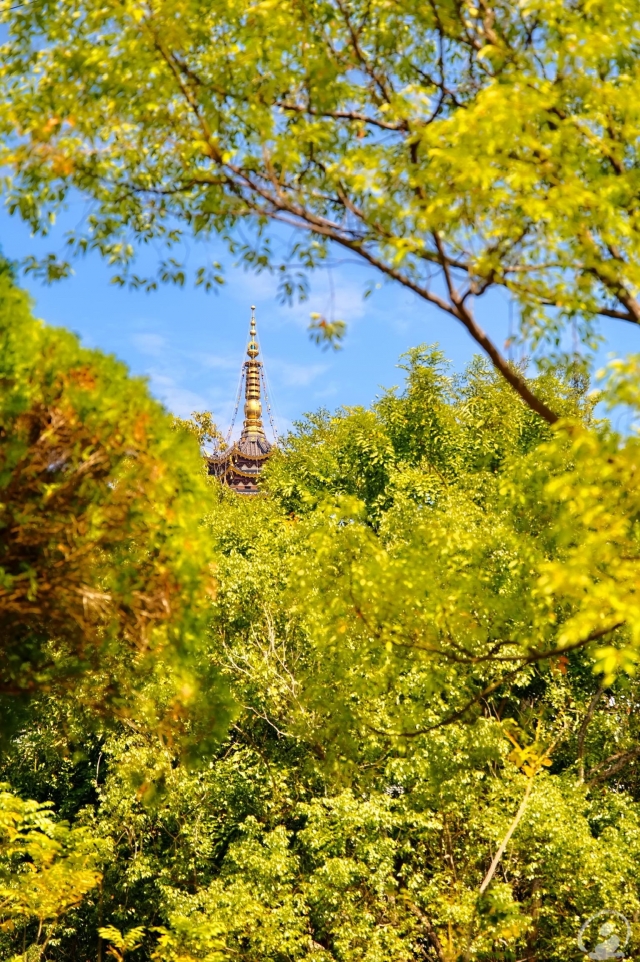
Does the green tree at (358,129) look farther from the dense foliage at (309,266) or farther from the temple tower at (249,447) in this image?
the temple tower at (249,447)

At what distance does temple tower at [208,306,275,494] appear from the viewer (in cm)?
3881

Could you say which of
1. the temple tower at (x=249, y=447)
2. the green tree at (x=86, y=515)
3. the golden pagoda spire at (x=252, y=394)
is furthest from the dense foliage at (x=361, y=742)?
the golden pagoda spire at (x=252, y=394)

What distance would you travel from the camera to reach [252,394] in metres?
50.2

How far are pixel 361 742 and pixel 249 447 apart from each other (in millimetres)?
33708

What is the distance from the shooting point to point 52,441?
5.25 metres

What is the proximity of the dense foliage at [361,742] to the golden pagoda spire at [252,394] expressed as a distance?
29669 mm

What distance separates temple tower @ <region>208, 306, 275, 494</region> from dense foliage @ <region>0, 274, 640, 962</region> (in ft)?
62.8

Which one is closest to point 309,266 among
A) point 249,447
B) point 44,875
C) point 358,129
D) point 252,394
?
point 358,129

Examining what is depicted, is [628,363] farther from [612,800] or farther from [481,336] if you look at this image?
[612,800]

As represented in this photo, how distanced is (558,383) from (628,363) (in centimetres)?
1509

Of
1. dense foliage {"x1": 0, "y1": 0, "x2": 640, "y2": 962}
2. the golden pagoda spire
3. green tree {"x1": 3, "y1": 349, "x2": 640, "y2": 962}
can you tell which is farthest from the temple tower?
dense foliage {"x1": 0, "y1": 0, "x2": 640, "y2": 962}

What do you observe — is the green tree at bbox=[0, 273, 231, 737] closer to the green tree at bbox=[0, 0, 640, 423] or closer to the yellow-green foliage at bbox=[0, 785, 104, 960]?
the green tree at bbox=[0, 0, 640, 423]

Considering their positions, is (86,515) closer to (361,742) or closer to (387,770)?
(387,770)

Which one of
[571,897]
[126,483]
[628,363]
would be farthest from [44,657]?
[571,897]
